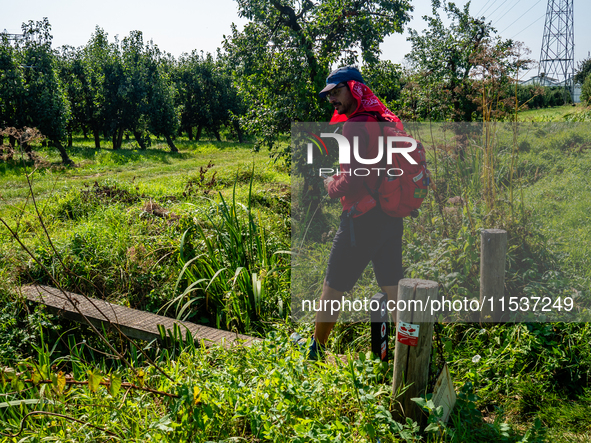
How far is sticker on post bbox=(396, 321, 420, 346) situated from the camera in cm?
214

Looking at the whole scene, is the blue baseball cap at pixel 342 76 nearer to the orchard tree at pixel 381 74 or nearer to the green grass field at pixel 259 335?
the green grass field at pixel 259 335

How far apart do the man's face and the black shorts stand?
66cm

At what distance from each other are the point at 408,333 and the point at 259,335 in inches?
66.4

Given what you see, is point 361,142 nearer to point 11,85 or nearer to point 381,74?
point 381,74

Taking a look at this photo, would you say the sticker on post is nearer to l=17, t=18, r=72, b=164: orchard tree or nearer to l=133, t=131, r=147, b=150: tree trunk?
l=17, t=18, r=72, b=164: orchard tree

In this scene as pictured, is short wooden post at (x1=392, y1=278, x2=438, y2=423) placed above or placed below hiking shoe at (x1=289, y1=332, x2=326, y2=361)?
above

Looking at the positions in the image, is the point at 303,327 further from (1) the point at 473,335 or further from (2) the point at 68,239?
(2) the point at 68,239


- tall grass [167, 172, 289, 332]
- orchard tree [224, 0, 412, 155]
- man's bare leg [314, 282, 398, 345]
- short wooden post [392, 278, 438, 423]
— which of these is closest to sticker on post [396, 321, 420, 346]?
short wooden post [392, 278, 438, 423]

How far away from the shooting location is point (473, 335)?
322cm

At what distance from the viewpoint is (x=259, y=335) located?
11.7 feet

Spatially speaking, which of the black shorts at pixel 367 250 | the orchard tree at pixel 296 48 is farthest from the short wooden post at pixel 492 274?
the orchard tree at pixel 296 48

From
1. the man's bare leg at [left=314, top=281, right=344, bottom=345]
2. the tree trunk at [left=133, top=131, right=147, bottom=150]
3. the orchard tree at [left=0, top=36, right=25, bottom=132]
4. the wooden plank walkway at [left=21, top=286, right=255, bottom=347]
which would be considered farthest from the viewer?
the tree trunk at [left=133, top=131, right=147, bottom=150]

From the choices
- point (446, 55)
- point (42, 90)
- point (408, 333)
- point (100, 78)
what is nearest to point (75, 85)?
point (100, 78)

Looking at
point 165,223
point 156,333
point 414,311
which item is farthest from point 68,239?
point 414,311
